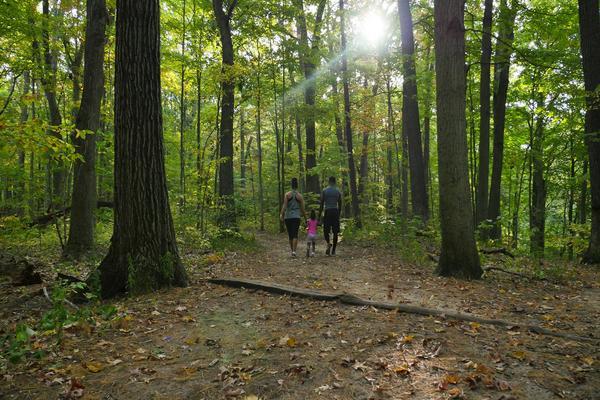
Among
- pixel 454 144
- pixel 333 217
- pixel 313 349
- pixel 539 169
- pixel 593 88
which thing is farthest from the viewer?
pixel 539 169

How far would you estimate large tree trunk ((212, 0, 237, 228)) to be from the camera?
42.2 ft

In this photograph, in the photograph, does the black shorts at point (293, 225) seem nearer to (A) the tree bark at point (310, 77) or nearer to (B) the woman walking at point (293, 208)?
(B) the woman walking at point (293, 208)

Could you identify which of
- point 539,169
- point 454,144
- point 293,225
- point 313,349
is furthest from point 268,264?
point 539,169

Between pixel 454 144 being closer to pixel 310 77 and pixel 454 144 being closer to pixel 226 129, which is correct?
pixel 226 129

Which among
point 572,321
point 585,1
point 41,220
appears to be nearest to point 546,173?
point 585,1

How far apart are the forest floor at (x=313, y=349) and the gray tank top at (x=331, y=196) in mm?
4041

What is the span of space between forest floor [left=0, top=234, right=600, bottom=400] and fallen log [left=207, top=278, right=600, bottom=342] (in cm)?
12

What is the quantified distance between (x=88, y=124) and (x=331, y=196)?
21.1 feet

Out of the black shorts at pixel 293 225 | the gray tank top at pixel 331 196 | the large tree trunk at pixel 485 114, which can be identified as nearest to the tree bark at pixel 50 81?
the black shorts at pixel 293 225

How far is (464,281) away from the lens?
6906 mm

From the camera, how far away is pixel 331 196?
10.3 m

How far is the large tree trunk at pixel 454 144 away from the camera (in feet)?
23.2

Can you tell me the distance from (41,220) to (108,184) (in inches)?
183

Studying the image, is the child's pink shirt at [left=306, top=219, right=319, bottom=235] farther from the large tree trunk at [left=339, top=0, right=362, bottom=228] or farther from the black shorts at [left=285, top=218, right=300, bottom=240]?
the large tree trunk at [left=339, top=0, right=362, bottom=228]
